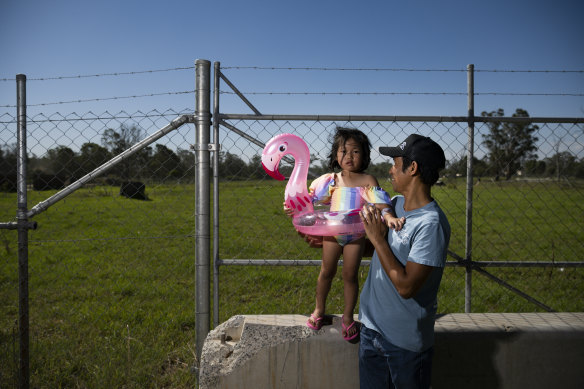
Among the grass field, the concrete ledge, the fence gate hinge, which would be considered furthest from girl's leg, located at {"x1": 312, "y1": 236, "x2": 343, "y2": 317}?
the grass field

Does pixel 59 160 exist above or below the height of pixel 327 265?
above

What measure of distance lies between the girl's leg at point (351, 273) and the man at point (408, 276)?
1.02 ft

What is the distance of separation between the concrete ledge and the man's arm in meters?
0.76

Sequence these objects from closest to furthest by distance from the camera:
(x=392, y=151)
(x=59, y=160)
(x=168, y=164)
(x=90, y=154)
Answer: (x=392, y=151) → (x=168, y=164) → (x=59, y=160) → (x=90, y=154)

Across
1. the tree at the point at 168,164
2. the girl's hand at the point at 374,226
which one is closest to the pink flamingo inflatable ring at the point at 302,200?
the girl's hand at the point at 374,226

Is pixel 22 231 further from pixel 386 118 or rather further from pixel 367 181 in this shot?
pixel 386 118

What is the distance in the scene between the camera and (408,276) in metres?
1.52

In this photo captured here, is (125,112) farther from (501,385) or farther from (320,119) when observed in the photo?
(501,385)

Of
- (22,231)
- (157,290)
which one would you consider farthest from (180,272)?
(22,231)

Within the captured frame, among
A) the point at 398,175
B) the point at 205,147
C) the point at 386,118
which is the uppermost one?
the point at 386,118

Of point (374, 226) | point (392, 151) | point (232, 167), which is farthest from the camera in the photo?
point (232, 167)

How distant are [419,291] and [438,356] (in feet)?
2.74

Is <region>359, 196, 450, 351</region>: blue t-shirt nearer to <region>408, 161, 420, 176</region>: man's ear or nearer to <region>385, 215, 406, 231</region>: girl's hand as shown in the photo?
<region>385, 215, 406, 231</region>: girl's hand

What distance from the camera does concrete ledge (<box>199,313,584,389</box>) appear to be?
2.12 metres
